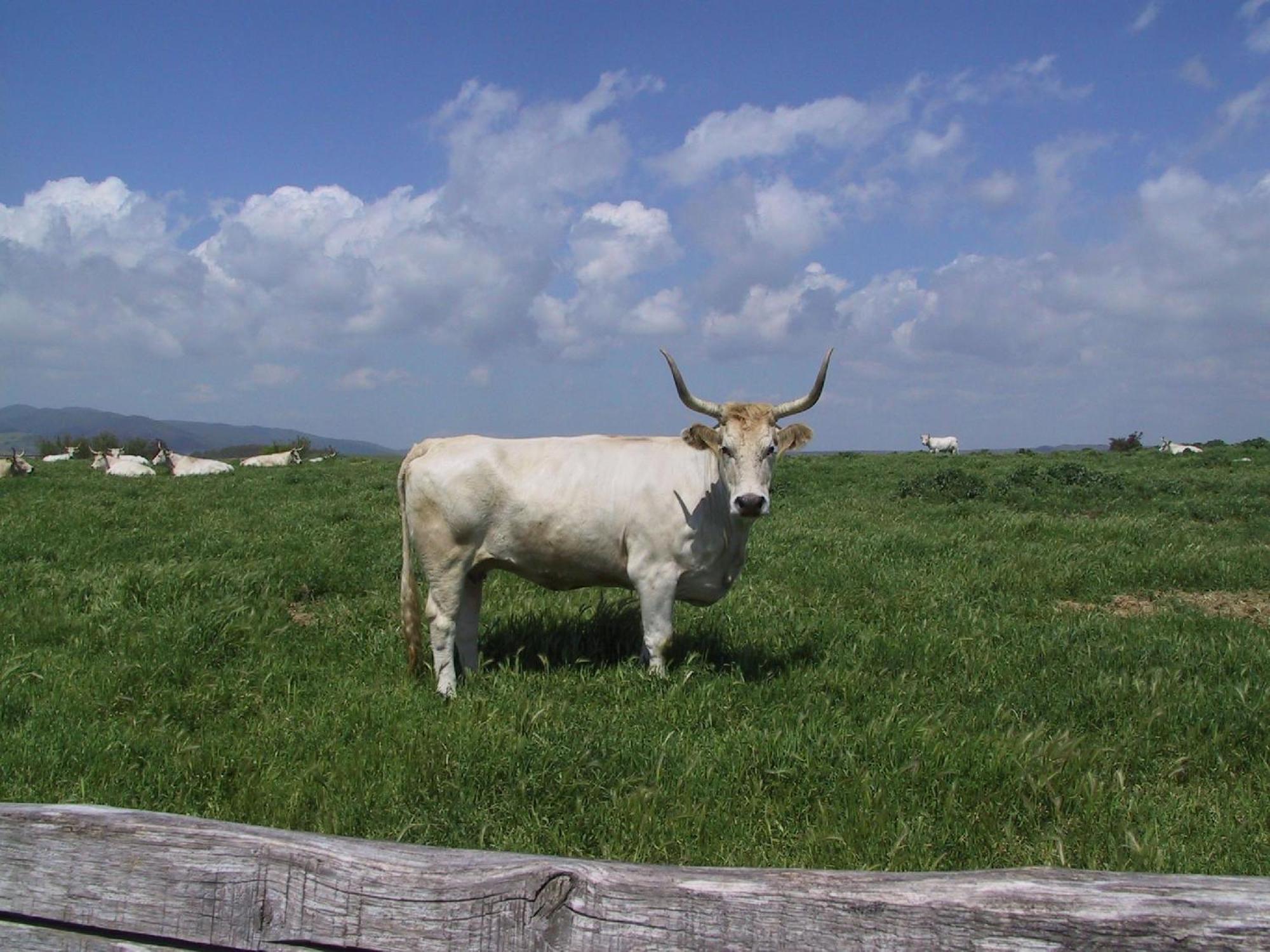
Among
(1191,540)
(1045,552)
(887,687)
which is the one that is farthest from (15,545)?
(1191,540)

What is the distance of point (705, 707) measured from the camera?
5.41 meters

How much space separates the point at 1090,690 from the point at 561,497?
3.59 m

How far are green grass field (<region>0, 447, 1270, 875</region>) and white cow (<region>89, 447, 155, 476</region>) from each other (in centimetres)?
1556

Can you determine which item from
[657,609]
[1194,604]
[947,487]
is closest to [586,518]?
[657,609]

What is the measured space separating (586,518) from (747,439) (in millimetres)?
1225

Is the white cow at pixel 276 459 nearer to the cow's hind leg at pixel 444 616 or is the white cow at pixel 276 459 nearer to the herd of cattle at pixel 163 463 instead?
the herd of cattle at pixel 163 463

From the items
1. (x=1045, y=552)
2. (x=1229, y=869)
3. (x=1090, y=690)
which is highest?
(x=1045, y=552)

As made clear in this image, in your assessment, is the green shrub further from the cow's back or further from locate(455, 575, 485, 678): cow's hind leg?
locate(455, 575, 485, 678): cow's hind leg

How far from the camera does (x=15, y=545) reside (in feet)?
32.2

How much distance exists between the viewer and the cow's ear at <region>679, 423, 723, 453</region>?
6.23 meters

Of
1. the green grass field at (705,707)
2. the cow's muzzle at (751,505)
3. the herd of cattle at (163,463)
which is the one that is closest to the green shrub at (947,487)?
the green grass field at (705,707)

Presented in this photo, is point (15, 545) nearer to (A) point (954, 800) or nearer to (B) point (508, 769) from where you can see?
(B) point (508, 769)

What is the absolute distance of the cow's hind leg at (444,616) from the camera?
6.10 metres

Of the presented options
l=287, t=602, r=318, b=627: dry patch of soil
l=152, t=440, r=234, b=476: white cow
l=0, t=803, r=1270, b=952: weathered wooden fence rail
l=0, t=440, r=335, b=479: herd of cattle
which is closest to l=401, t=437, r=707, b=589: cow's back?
l=287, t=602, r=318, b=627: dry patch of soil
